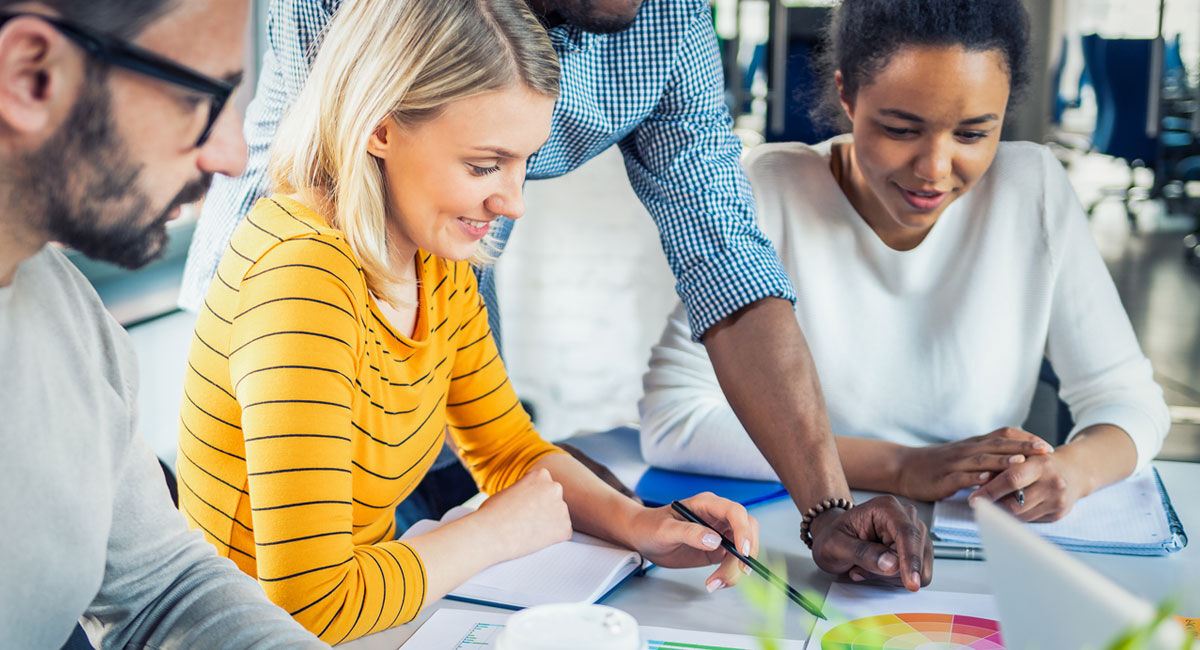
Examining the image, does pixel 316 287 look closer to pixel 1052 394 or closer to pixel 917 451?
pixel 917 451

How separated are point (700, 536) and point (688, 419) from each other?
0.41 m

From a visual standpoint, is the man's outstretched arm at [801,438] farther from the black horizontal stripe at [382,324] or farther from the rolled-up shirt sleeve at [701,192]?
the black horizontal stripe at [382,324]

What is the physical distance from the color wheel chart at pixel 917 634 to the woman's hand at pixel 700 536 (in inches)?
5.6

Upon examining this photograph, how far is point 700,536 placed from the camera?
43.1 inches

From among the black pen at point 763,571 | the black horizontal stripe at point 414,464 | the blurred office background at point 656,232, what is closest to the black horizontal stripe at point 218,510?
the black horizontal stripe at point 414,464

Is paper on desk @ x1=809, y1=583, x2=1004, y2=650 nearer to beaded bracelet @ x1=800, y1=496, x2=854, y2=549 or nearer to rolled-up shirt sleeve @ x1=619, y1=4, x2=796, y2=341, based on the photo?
beaded bracelet @ x1=800, y1=496, x2=854, y2=549

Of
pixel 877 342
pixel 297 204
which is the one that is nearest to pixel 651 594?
pixel 297 204

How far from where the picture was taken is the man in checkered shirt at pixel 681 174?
4.38ft

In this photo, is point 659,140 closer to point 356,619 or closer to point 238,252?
point 238,252

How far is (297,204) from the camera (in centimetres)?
115

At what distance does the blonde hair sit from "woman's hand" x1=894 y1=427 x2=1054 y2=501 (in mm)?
646

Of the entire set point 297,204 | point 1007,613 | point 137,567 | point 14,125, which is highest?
point 14,125

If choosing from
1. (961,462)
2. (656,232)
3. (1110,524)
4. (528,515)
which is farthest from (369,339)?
(656,232)

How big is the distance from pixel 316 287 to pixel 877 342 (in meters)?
1.00
